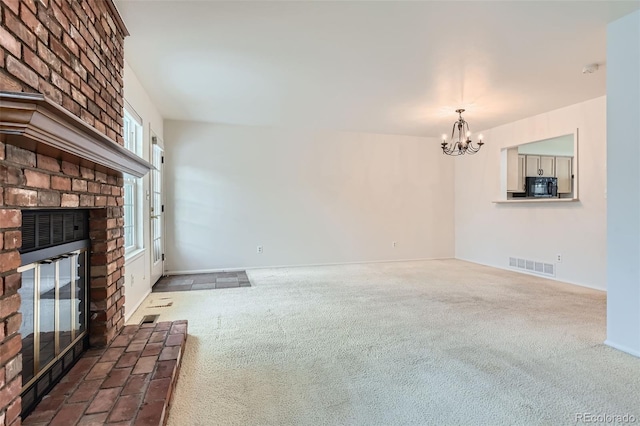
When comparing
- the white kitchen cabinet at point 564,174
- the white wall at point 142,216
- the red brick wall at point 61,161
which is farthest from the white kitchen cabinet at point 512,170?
the red brick wall at point 61,161

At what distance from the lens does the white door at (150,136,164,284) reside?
178 inches

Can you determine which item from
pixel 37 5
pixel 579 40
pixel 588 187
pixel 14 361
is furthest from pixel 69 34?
pixel 588 187

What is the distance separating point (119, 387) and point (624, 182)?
137 inches

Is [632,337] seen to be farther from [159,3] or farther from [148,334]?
[159,3]

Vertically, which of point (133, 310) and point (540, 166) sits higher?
point (540, 166)

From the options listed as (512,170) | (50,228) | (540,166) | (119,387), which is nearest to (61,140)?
(50,228)

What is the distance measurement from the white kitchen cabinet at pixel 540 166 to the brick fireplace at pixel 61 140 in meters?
6.57

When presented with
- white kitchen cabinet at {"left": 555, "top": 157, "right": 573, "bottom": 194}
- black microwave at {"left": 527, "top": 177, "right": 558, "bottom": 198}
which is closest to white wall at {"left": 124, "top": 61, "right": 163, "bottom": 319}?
black microwave at {"left": 527, "top": 177, "right": 558, "bottom": 198}

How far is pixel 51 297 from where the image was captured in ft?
5.43

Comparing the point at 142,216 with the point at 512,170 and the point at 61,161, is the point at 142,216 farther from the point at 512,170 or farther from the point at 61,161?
the point at 512,170

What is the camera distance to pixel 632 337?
2395 mm

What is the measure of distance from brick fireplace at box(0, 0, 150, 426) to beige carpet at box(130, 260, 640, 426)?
0.78 metres

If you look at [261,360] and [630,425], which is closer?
[630,425]

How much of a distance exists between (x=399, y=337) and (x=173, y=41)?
3031 mm
